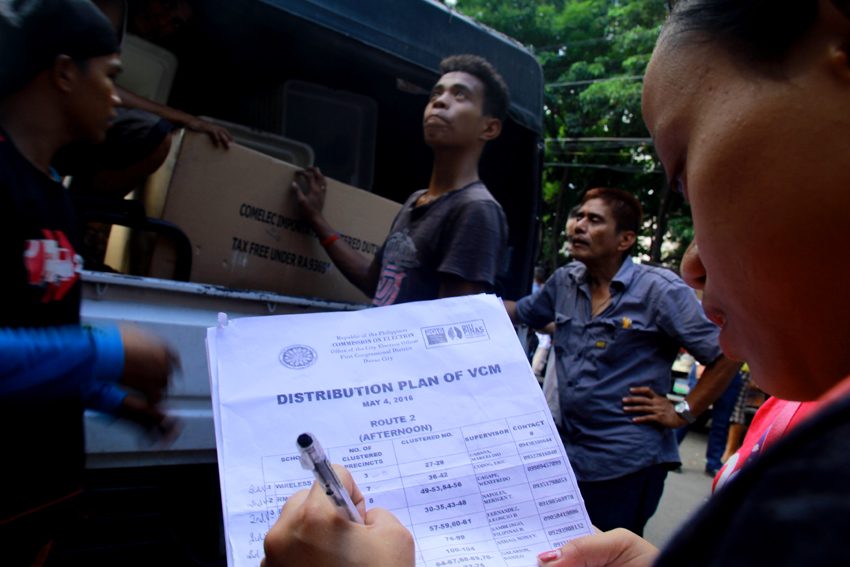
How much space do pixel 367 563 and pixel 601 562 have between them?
0.36 metres

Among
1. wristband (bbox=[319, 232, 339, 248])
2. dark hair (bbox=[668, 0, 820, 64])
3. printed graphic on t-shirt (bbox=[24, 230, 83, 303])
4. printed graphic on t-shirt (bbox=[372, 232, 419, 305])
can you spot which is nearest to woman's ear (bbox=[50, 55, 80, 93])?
printed graphic on t-shirt (bbox=[24, 230, 83, 303])

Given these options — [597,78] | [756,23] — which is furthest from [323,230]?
[597,78]

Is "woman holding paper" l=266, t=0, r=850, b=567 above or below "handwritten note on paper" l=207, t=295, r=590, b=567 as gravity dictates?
above

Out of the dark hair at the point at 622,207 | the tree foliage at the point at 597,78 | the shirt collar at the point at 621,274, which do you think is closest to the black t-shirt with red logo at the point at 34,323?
the shirt collar at the point at 621,274

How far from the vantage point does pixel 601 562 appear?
32.9 inches

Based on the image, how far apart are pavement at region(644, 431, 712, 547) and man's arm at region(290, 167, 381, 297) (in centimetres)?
227

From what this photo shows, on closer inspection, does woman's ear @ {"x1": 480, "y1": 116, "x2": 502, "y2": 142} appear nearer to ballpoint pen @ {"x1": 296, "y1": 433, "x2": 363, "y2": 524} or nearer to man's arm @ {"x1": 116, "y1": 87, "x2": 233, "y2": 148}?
man's arm @ {"x1": 116, "y1": 87, "x2": 233, "y2": 148}

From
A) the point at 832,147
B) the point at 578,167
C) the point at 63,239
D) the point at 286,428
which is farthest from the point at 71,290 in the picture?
the point at 578,167

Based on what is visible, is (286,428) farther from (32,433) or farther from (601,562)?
(32,433)

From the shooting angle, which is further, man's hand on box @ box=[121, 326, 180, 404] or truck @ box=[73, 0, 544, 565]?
truck @ box=[73, 0, 544, 565]

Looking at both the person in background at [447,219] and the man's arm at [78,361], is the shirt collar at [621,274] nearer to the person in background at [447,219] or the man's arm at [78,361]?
the person in background at [447,219]

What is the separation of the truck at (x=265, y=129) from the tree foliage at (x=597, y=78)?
9856 millimetres

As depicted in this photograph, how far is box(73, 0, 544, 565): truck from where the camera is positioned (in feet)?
6.28

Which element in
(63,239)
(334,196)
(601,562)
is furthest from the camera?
(334,196)
